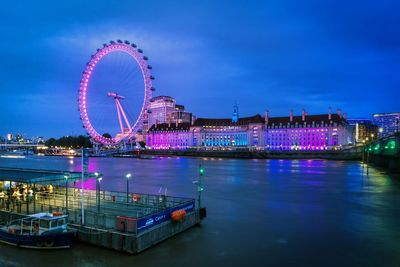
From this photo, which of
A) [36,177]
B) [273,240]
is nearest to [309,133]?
[273,240]

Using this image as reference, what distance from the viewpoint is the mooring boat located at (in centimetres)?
1950

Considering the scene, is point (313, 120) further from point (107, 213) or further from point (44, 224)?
point (44, 224)

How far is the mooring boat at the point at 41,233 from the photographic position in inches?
768

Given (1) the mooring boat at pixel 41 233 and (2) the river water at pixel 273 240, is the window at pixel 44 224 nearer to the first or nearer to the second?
(1) the mooring boat at pixel 41 233

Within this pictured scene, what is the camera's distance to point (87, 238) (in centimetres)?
1995

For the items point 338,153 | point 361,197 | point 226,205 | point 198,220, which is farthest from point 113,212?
point 338,153

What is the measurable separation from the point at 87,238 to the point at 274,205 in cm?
2014

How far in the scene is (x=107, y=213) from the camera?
73.7 feet

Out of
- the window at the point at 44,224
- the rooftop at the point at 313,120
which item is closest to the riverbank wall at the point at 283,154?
the rooftop at the point at 313,120

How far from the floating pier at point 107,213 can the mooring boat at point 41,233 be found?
2.78 feet

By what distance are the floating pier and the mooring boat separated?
849 millimetres

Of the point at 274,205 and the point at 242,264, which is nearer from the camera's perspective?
the point at 242,264

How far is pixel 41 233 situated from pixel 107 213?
12.9 feet

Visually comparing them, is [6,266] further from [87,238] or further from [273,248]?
[273,248]
